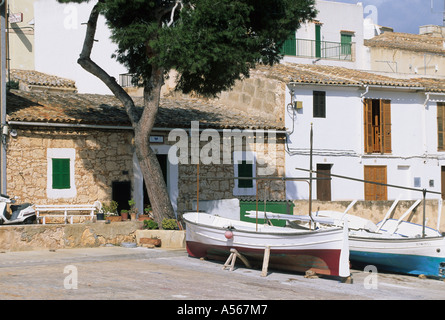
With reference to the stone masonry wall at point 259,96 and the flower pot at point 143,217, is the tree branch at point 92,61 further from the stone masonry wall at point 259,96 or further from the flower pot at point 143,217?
the stone masonry wall at point 259,96

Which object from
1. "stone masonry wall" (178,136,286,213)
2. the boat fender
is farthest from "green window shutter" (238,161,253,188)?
the boat fender

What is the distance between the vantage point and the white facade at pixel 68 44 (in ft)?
97.9

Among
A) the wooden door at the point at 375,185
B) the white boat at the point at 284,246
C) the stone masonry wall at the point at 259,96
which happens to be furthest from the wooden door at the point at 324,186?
the white boat at the point at 284,246

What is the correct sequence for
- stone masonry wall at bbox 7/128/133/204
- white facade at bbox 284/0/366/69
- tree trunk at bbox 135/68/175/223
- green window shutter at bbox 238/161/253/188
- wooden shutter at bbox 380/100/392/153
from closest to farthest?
tree trunk at bbox 135/68/175/223, stone masonry wall at bbox 7/128/133/204, green window shutter at bbox 238/161/253/188, wooden shutter at bbox 380/100/392/153, white facade at bbox 284/0/366/69

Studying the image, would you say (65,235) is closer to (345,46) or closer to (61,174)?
(61,174)

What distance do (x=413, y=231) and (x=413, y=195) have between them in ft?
28.3

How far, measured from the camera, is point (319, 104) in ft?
84.0

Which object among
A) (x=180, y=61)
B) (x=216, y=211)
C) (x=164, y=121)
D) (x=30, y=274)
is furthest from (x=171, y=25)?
(x=30, y=274)

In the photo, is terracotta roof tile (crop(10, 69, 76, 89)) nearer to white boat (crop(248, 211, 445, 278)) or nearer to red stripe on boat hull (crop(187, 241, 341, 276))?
red stripe on boat hull (crop(187, 241, 341, 276))

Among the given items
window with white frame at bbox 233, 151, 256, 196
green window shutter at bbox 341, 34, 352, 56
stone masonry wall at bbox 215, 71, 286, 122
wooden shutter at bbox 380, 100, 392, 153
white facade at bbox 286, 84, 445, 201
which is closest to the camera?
window with white frame at bbox 233, 151, 256, 196

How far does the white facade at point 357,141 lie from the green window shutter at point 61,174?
8136mm

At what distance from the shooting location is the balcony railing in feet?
115

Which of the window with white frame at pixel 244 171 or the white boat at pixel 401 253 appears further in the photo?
the window with white frame at pixel 244 171

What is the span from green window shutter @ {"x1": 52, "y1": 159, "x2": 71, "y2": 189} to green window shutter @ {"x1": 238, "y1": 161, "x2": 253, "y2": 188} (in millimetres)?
6032
